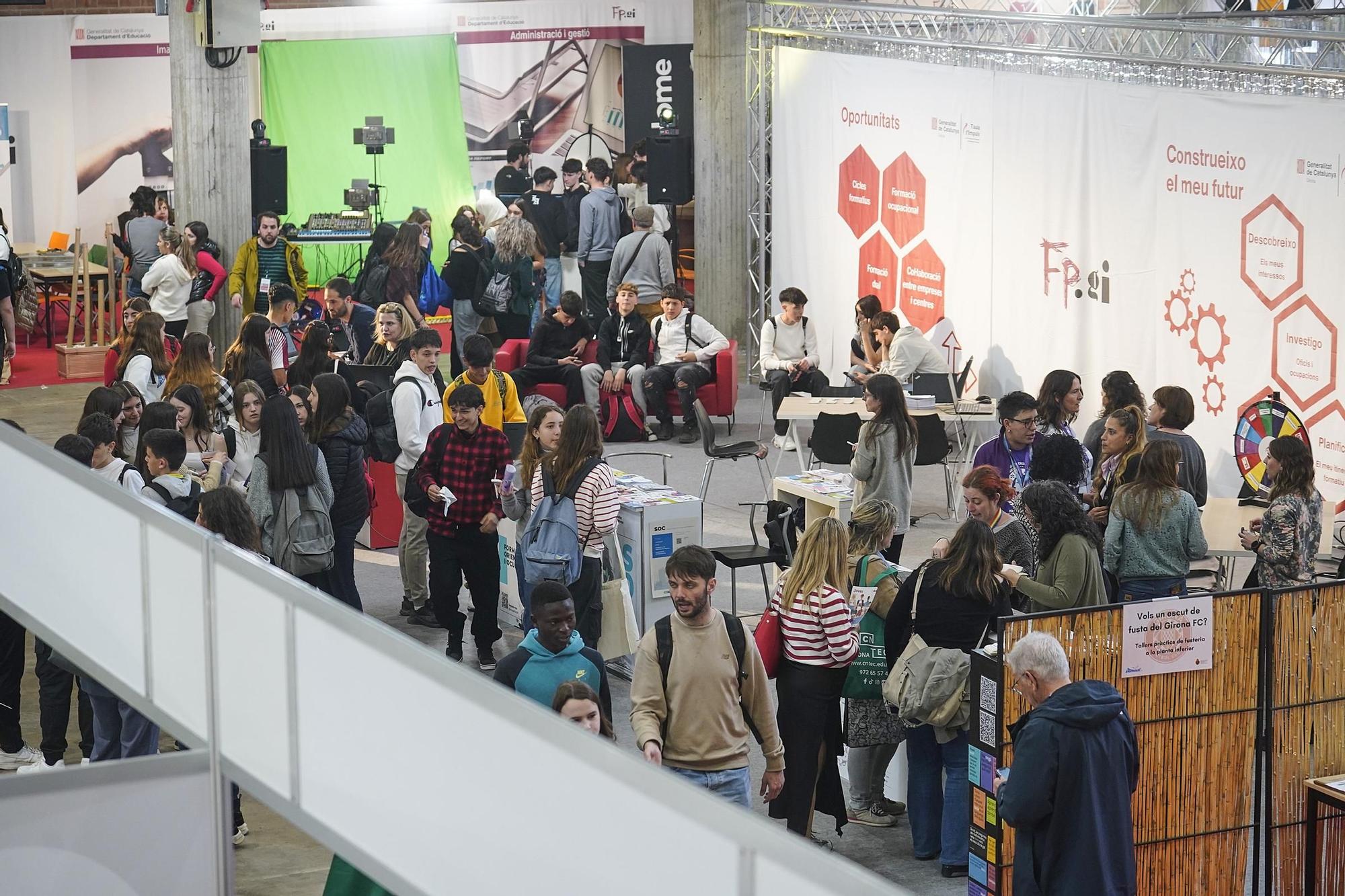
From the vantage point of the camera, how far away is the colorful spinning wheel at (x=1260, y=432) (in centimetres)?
845

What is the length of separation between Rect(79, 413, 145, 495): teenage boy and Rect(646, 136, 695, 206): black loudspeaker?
9257 mm

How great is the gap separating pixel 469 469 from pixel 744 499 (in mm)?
3837

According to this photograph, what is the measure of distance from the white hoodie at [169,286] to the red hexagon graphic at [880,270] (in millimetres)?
5092

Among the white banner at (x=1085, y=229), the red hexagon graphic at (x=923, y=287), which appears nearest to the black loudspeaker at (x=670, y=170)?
the white banner at (x=1085, y=229)

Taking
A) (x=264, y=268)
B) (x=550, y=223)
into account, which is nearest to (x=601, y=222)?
(x=550, y=223)

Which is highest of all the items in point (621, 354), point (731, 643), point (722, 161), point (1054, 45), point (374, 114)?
point (374, 114)

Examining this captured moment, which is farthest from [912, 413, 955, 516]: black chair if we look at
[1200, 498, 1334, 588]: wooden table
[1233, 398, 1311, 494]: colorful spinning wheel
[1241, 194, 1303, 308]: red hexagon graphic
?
[1200, 498, 1334, 588]: wooden table

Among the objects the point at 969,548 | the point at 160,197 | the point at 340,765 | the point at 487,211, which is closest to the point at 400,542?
the point at 969,548

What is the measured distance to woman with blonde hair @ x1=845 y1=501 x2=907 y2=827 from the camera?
17.7 feet

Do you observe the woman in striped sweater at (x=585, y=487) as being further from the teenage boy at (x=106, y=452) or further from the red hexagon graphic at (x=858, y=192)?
the red hexagon graphic at (x=858, y=192)

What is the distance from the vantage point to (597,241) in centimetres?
1409

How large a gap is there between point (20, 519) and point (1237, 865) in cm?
373

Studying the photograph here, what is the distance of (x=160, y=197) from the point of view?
15.4 metres

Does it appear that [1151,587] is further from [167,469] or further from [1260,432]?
[167,469]
